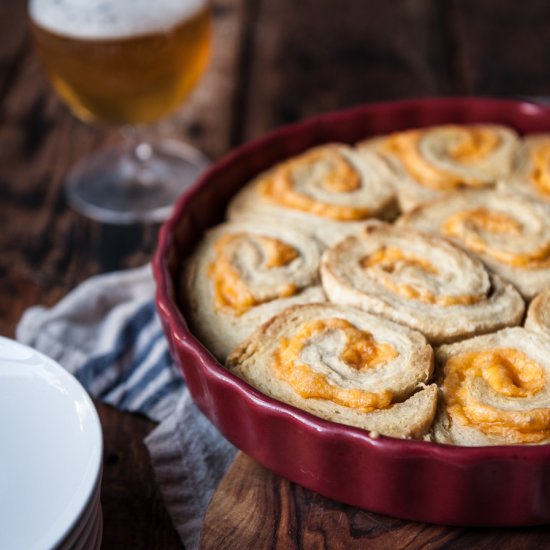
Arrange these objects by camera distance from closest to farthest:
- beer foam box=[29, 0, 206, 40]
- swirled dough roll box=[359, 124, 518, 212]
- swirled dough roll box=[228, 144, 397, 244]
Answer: swirled dough roll box=[228, 144, 397, 244]
swirled dough roll box=[359, 124, 518, 212]
beer foam box=[29, 0, 206, 40]

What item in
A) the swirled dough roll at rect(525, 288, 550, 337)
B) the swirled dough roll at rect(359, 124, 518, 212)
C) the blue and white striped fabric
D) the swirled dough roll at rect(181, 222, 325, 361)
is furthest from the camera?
the swirled dough roll at rect(359, 124, 518, 212)

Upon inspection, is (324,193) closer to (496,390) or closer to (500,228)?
(500,228)

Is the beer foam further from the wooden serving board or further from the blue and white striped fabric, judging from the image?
the wooden serving board

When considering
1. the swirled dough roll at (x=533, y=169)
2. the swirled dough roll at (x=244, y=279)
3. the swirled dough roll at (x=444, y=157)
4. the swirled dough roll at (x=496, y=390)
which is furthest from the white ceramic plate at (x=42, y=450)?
the swirled dough roll at (x=533, y=169)

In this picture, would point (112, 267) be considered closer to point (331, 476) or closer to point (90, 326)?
point (90, 326)

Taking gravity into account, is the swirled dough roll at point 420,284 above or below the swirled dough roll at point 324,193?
above

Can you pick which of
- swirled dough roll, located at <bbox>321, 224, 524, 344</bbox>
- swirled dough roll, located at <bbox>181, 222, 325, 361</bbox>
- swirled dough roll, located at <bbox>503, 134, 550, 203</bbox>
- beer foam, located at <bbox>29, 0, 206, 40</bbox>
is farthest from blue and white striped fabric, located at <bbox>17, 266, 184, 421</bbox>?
swirled dough roll, located at <bbox>503, 134, 550, 203</bbox>

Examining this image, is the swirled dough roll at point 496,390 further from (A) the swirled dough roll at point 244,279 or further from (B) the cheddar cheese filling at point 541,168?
(B) the cheddar cheese filling at point 541,168
